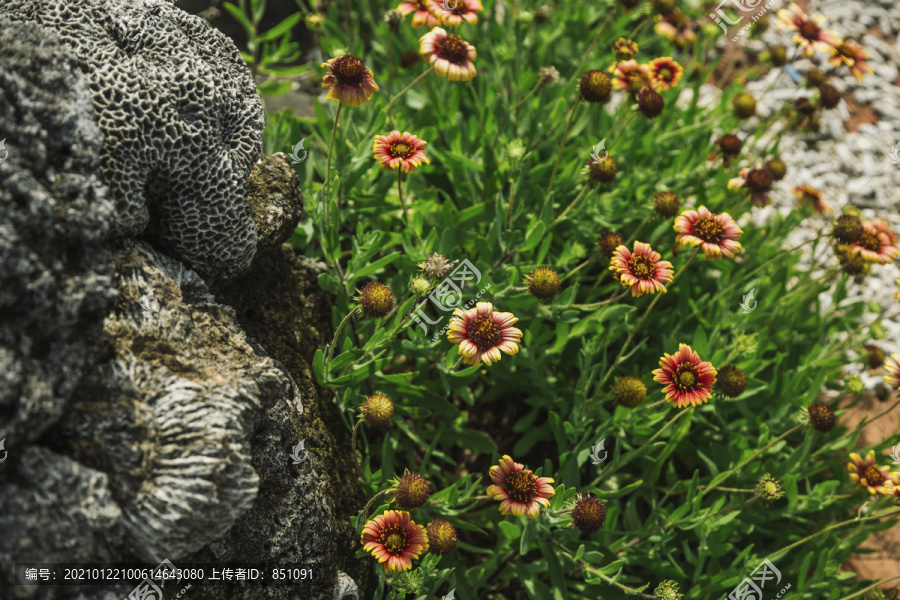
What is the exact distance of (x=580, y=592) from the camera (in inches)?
123

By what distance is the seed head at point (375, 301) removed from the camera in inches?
103

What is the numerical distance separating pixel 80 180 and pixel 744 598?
3.27m

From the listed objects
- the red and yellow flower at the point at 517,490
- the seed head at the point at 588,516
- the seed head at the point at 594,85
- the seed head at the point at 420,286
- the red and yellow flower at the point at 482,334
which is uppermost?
the seed head at the point at 594,85

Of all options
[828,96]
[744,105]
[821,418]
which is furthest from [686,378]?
[828,96]

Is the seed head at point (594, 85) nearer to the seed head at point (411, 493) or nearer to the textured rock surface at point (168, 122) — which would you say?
the textured rock surface at point (168, 122)

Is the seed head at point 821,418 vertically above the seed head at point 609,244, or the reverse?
the seed head at point 609,244

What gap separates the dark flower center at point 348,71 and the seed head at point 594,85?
1149mm

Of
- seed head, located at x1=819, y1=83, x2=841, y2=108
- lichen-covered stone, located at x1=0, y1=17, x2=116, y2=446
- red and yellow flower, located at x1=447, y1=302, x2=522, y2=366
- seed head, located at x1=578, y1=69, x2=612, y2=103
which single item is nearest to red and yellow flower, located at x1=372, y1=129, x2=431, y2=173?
red and yellow flower, located at x1=447, y1=302, x2=522, y2=366

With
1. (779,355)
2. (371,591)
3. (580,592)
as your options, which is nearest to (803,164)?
(779,355)

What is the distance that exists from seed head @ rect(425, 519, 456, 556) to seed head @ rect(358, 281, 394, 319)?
89 centimetres

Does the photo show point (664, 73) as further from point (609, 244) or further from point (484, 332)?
point (484, 332)

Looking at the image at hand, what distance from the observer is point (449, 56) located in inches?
120

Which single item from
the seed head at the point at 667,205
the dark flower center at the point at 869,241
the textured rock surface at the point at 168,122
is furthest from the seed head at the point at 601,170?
the textured rock surface at the point at 168,122

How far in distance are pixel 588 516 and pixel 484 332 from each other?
2.87ft
